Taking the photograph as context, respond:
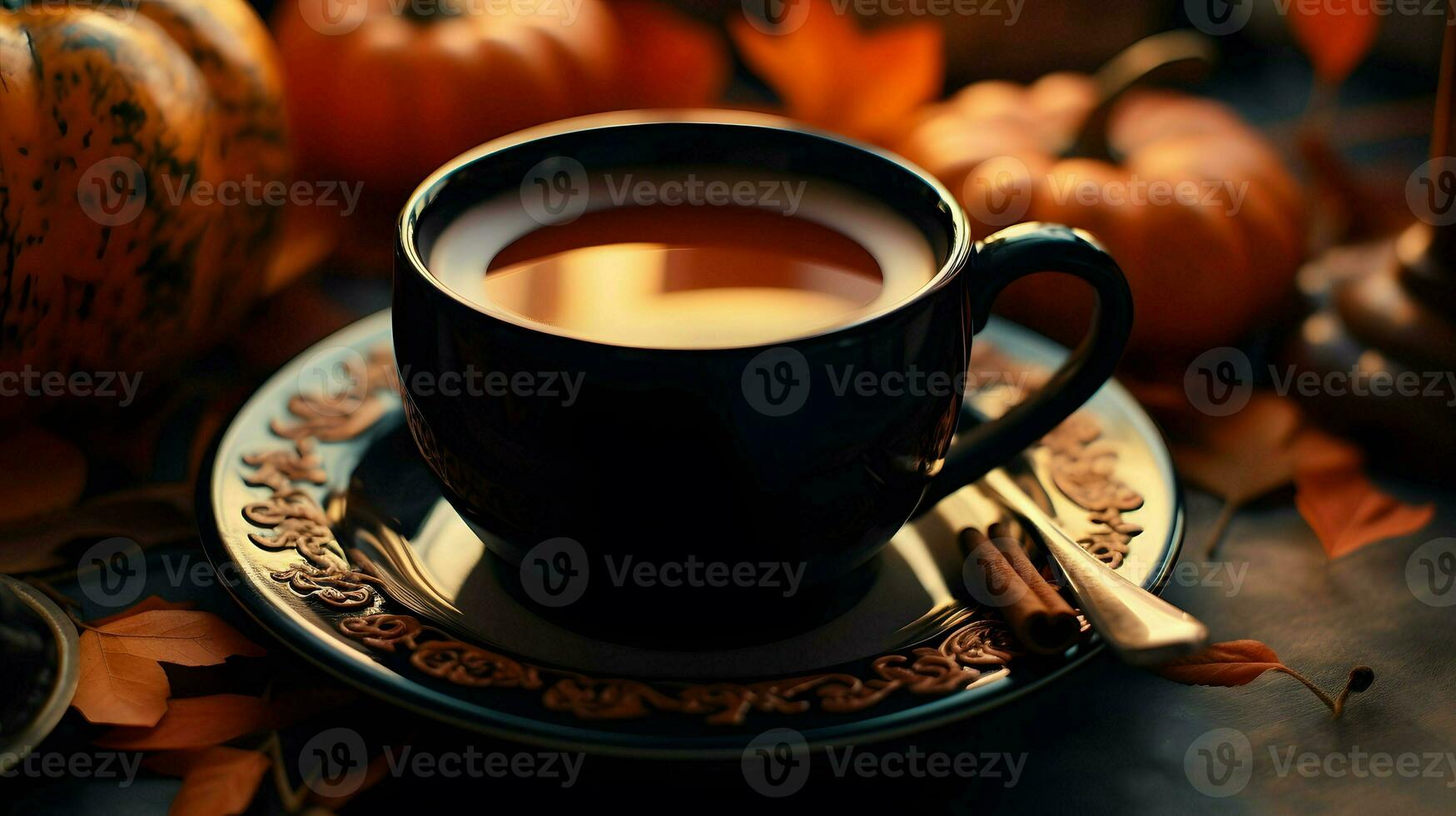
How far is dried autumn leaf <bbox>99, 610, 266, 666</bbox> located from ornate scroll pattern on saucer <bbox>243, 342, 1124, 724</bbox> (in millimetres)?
61

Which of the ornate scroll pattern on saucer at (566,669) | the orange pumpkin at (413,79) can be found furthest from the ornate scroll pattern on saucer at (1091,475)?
the orange pumpkin at (413,79)

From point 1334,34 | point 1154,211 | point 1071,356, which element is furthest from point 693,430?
point 1334,34

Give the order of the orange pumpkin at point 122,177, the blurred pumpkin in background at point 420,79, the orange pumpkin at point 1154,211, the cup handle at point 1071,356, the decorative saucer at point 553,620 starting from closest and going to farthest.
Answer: the decorative saucer at point 553,620
the cup handle at point 1071,356
the orange pumpkin at point 122,177
the orange pumpkin at point 1154,211
the blurred pumpkin in background at point 420,79

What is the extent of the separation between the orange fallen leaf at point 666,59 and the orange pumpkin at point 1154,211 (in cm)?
24

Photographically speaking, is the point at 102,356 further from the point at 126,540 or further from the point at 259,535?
the point at 259,535

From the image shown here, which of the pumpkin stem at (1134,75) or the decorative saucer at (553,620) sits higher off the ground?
the pumpkin stem at (1134,75)

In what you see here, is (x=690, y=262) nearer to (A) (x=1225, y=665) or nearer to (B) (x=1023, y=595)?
(B) (x=1023, y=595)

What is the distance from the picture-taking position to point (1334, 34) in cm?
113

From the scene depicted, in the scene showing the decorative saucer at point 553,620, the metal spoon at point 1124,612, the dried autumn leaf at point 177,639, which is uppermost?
the metal spoon at point 1124,612

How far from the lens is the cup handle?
60cm

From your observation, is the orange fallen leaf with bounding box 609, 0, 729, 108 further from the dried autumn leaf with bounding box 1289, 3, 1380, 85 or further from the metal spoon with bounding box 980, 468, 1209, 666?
the metal spoon with bounding box 980, 468, 1209, 666

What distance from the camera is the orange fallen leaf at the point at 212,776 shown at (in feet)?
1.75

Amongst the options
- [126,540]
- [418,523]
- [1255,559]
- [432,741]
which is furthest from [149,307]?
[1255,559]

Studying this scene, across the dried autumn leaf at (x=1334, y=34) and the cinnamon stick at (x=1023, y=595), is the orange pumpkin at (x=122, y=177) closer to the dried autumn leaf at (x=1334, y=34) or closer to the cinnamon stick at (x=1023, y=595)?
the cinnamon stick at (x=1023, y=595)
